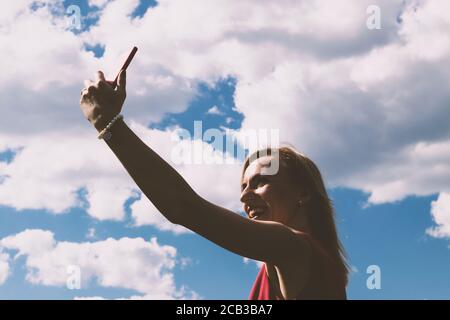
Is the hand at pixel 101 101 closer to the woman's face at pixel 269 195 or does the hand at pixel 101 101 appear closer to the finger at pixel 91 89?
the finger at pixel 91 89

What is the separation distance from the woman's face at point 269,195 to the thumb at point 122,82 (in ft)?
6.35

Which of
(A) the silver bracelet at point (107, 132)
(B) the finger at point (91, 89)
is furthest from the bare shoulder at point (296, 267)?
(B) the finger at point (91, 89)

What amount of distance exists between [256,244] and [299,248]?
502 millimetres

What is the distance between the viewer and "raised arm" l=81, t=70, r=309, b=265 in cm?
357

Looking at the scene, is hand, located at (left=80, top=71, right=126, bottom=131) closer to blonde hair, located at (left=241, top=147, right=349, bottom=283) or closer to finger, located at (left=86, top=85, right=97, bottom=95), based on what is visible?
finger, located at (left=86, top=85, right=97, bottom=95)

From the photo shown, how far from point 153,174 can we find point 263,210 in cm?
194

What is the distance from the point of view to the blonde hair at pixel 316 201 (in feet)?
16.8

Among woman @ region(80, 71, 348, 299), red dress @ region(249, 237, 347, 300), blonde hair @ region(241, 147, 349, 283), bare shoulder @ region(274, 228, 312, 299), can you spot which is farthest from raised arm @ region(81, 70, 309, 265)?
blonde hair @ region(241, 147, 349, 283)

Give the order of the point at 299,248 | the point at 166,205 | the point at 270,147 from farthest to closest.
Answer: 1. the point at 270,147
2. the point at 299,248
3. the point at 166,205

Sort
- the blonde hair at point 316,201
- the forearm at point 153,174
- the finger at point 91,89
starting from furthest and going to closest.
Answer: the blonde hair at point 316,201 < the finger at point 91,89 < the forearm at point 153,174
